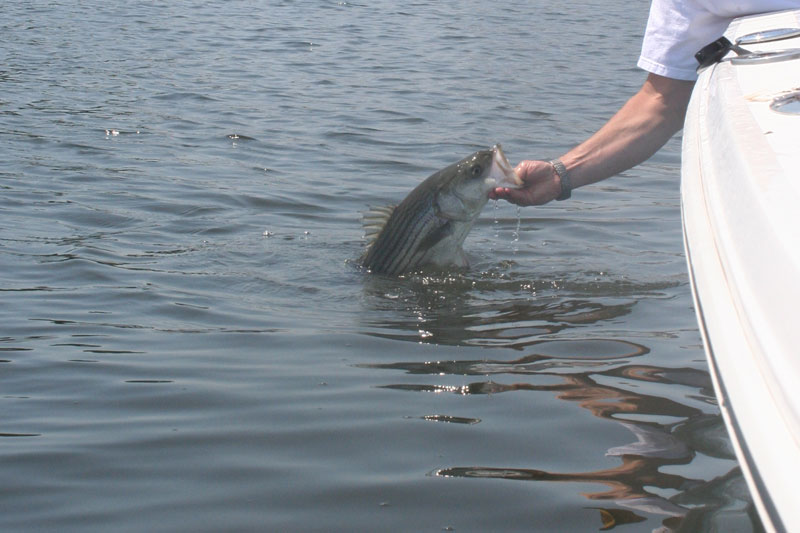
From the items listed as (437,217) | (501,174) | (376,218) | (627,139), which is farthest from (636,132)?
(376,218)

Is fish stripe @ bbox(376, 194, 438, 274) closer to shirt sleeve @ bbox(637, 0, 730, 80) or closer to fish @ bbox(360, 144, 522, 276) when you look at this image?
fish @ bbox(360, 144, 522, 276)

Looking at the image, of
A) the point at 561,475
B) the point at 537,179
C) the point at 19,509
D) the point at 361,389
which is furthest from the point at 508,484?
the point at 537,179

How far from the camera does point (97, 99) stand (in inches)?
491

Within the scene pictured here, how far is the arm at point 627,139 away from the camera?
4926 mm

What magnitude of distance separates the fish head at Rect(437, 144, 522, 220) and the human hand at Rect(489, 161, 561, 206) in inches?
1.6

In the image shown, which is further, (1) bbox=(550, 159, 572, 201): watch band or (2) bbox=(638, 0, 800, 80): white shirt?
(1) bbox=(550, 159, 572, 201): watch band

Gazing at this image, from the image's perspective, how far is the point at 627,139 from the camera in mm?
5020

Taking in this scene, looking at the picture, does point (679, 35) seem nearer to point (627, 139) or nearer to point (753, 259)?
point (627, 139)

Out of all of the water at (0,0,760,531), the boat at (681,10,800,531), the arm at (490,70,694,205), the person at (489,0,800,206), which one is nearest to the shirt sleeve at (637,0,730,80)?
the person at (489,0,800,206)

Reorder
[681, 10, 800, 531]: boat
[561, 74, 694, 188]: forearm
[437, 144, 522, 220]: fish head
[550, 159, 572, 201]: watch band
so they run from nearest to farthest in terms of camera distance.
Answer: [681, 10, 800, 531]: boat
[561, 74, 694, 188]: forearm
[550, 159, 572, 201]: watch band
[437, 144, 522, 220]: fish head

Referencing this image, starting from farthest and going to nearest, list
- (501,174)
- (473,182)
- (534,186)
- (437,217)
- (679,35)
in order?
(437,217) → (473,182) → (501,174) → (534,186) → (679,35)

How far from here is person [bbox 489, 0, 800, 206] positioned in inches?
184

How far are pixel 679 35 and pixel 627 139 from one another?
58 centimetres

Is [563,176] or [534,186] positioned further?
[534,186]
